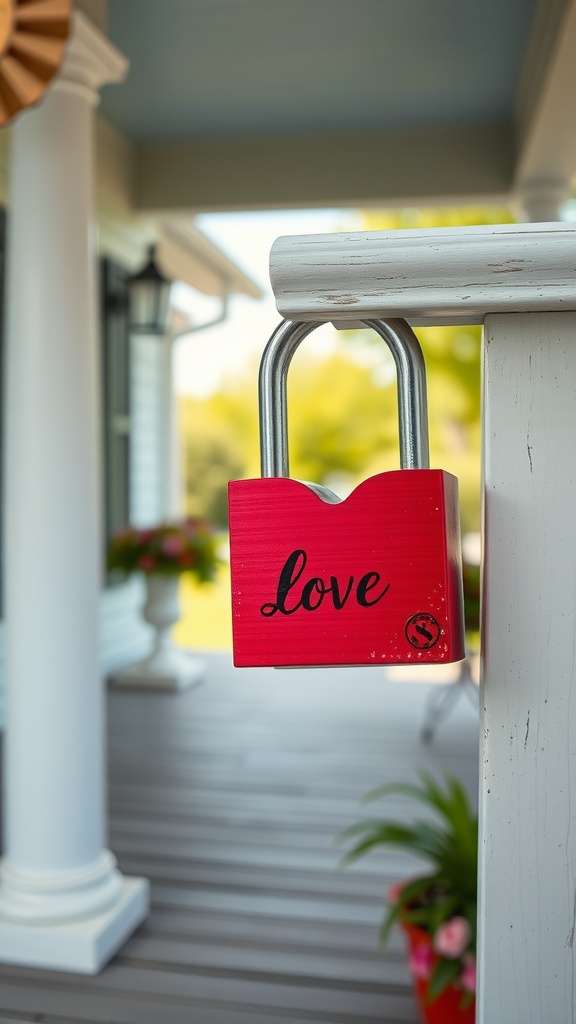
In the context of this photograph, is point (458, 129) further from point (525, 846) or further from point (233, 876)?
point (525, 846)

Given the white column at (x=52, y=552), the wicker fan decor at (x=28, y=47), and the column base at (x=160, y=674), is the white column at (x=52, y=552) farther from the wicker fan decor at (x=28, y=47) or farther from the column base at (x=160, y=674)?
the column base at (x=160, y=674)

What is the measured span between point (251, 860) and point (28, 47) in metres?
2.24

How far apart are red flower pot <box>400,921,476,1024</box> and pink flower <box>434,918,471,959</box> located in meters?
0.06

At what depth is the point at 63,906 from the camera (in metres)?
2.16

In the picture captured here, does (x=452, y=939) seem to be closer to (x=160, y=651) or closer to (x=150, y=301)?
(x=160, y=651)

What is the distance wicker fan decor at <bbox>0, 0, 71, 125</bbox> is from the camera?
6.14 ft

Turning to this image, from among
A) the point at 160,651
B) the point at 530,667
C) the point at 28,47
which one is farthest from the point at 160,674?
the point at 530,667

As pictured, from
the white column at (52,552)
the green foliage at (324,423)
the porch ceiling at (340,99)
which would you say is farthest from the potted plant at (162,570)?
the green foliage at (324,423)

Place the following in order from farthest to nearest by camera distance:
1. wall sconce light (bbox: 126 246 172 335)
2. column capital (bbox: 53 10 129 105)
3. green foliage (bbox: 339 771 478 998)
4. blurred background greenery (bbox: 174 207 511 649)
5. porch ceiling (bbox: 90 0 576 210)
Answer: blurred background greenery (bbox: 174 207 511 649), wall sconce light (bbox: 126 246 172 335), porch ceiling (bbox: 90 0 576 210), column capital (bbox: 53 10 129 105), green foliage (bbox: 339 771 478 998)

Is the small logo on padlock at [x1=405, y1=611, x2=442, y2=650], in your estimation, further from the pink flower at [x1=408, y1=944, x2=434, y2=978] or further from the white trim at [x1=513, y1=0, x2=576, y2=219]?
the white trim at [x1=513, y1=0, x2=576, y2=219]

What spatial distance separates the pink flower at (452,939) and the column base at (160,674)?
12.4 ft

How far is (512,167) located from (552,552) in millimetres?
5515

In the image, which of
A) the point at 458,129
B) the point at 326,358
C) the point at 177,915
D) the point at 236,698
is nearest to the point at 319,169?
the point at 458,129

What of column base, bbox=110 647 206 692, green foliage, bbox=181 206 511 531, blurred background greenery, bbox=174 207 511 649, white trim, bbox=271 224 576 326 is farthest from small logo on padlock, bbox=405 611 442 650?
green foliage, bbox=181 206 511 531
